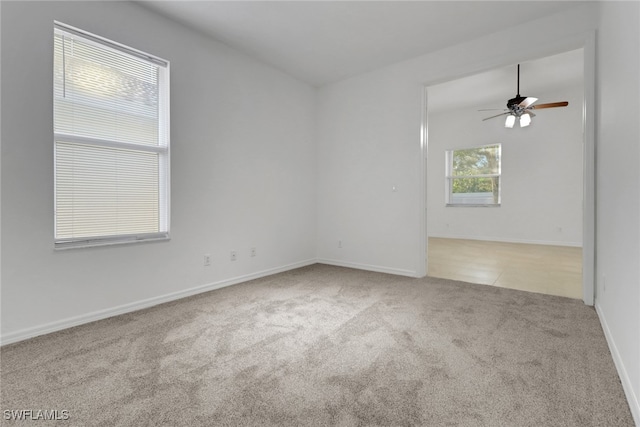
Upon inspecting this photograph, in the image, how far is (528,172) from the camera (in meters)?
6.57

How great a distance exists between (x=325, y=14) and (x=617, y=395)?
3.42m

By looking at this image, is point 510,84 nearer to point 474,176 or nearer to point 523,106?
point 523,106

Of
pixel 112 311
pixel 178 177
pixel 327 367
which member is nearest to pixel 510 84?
pixel 178 177

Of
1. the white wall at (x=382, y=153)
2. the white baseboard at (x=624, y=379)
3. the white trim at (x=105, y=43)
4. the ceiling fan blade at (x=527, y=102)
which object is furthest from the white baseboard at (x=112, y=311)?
the ceiling fan blade at (x=527, y=102)

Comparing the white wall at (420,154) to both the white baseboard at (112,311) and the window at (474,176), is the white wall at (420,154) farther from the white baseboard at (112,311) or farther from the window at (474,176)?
the window at (474,176)

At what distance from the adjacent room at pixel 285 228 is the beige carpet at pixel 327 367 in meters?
0.02

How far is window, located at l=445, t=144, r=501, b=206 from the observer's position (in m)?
7.13

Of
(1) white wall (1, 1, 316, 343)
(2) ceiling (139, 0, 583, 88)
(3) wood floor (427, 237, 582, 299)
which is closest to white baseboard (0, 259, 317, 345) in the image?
(1) white wall (1, 1, 316, 343)

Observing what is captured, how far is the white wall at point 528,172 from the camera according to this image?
19.9ft

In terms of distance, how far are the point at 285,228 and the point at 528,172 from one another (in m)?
5.65

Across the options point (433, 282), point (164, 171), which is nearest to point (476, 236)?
point (433, 282)

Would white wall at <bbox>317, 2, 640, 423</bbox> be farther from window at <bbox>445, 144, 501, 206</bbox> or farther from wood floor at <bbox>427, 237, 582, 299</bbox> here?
window at <bbox>445, 144, 501, 206</bbox>

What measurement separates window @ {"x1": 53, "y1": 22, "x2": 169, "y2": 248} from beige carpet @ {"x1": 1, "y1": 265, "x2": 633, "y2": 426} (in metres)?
0.83

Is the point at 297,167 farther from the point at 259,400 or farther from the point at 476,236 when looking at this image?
the point at 476,236
